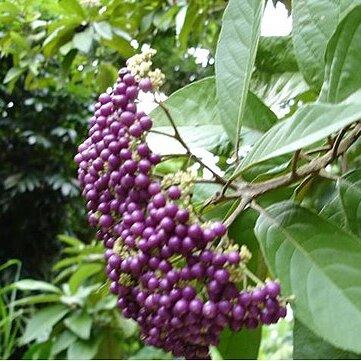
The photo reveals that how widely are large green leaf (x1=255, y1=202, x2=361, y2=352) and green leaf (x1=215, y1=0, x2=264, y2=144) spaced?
0.08m

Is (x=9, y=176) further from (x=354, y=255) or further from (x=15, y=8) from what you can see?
(x=354, y=255)

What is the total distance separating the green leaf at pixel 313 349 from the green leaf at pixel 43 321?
4.17 ft

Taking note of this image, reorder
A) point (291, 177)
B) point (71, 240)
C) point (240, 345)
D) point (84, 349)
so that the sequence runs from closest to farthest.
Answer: point (291, 177) → point (240, 345) → point (84, 349) → point (71, 240)

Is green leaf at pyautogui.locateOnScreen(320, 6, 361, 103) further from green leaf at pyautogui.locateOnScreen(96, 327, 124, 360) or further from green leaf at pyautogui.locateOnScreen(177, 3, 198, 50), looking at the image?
green leaf at pyautogui.locateOnScreen(96, 327, 124, 360)

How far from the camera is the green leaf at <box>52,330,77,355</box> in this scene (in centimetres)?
165

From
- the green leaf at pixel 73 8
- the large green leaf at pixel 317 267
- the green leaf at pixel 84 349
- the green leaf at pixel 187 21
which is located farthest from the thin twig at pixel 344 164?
the green leaf at pixel 84 349

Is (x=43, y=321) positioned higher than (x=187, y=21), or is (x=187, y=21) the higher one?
(x=187, y=21)

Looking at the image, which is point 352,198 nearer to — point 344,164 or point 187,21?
point 344,164

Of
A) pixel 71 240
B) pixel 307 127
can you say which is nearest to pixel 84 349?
pixel 71 240

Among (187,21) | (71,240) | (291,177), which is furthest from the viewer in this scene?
(71,240)

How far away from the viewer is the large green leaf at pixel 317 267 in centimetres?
36

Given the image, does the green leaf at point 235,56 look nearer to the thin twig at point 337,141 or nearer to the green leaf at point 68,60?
the thin twig at point 337,141

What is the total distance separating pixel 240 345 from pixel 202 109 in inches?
7.1

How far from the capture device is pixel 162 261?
1.16 feet
